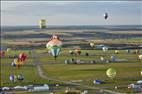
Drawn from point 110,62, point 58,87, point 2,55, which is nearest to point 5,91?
point 58,87

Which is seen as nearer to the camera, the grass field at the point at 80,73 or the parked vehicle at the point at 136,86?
the parked vehicle at the point at 136,86

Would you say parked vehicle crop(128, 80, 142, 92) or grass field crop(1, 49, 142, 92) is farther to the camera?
grass field crop(1, 49, 142, 92)

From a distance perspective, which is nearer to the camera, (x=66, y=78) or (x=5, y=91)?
(x=5, y=91)

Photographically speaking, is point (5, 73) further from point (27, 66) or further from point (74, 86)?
point (74, 86)

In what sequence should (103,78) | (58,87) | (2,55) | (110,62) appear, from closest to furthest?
(58,87), (103,78), (110,62), (2,55)

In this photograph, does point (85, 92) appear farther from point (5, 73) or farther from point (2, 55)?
point (2, 55)

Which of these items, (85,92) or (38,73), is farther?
(38,73)

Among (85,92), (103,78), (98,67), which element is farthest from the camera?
(98,67)

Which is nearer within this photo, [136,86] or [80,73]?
[136,86]

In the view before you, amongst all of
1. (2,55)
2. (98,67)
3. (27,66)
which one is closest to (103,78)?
(98,67)
